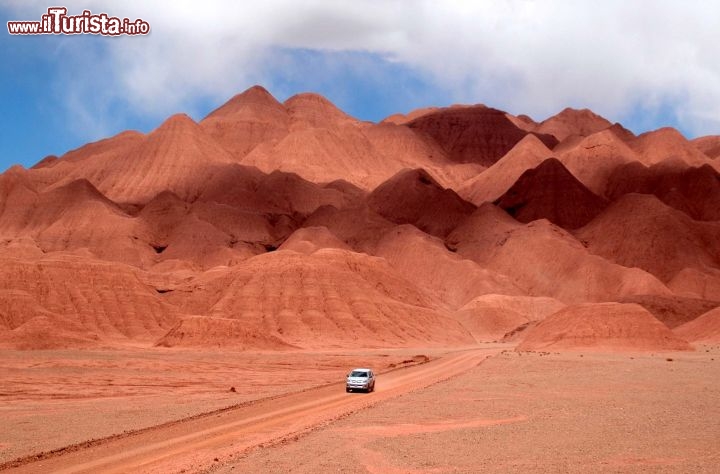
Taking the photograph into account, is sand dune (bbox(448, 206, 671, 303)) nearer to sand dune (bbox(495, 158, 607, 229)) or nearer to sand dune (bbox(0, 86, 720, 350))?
sand dune (bbox(0, 86, 720, 350))

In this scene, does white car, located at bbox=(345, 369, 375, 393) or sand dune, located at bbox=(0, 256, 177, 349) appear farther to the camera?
sand dune, located at bbox=(0, 256, 177, 349)

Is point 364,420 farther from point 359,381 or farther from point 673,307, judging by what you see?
point 673,307

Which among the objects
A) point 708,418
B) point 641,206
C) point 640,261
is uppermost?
point 641,206

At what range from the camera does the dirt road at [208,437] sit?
22875 mm

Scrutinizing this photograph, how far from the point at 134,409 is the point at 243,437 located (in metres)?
10.5

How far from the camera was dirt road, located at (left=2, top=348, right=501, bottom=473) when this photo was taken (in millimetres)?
22875

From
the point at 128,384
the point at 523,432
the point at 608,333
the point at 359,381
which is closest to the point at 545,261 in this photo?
the point at 608,333

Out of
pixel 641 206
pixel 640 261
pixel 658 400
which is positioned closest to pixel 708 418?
pixel 658 400

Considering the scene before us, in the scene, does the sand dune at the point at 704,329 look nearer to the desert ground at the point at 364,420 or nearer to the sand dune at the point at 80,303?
the desert ground at the point at 364,420

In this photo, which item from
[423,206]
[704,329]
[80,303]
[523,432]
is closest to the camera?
[523,432]

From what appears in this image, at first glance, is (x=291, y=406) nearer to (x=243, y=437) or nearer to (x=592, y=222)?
(x=243, y=437)

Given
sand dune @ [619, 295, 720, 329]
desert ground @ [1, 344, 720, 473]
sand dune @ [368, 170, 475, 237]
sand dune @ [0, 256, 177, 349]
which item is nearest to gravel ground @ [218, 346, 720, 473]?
desert ground @ [1, 344, 720, 473]

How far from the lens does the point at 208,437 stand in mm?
27312

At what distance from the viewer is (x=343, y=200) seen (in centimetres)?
19800
